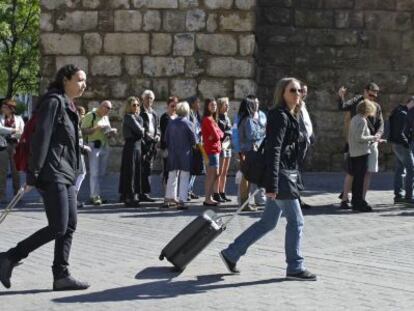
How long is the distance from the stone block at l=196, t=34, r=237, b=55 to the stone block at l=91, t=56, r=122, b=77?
159 cm

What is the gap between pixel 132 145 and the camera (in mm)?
12148

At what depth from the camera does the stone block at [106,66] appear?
1565cm

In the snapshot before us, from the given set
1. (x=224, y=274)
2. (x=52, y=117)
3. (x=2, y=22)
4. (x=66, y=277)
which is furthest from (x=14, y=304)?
(x=2, y=22)

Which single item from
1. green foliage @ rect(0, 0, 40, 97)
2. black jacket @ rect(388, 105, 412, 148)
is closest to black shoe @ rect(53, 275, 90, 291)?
black jacket @ rect(388, 105, 412, 148)

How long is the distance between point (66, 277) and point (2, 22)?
89.3ft

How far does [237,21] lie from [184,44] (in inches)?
42.8

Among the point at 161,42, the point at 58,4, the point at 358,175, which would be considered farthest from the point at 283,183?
the point at 58,4

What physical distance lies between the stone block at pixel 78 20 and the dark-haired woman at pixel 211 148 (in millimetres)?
4422

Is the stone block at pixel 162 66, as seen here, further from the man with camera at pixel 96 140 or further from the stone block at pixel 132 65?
the man with camera at pixel 96 140

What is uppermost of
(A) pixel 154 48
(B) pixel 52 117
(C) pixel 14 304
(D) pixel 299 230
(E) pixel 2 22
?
(E) pixel 2 22

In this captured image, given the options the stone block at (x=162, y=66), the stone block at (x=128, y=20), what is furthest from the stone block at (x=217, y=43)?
the stone block at (x=128, y=20)

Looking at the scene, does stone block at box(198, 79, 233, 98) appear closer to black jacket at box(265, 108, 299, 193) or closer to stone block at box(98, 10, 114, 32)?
stone block at box(98, 10, 114, 32)

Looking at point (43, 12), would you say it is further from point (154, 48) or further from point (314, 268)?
point (314, 268)

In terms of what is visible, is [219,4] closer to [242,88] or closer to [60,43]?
[242,88]
